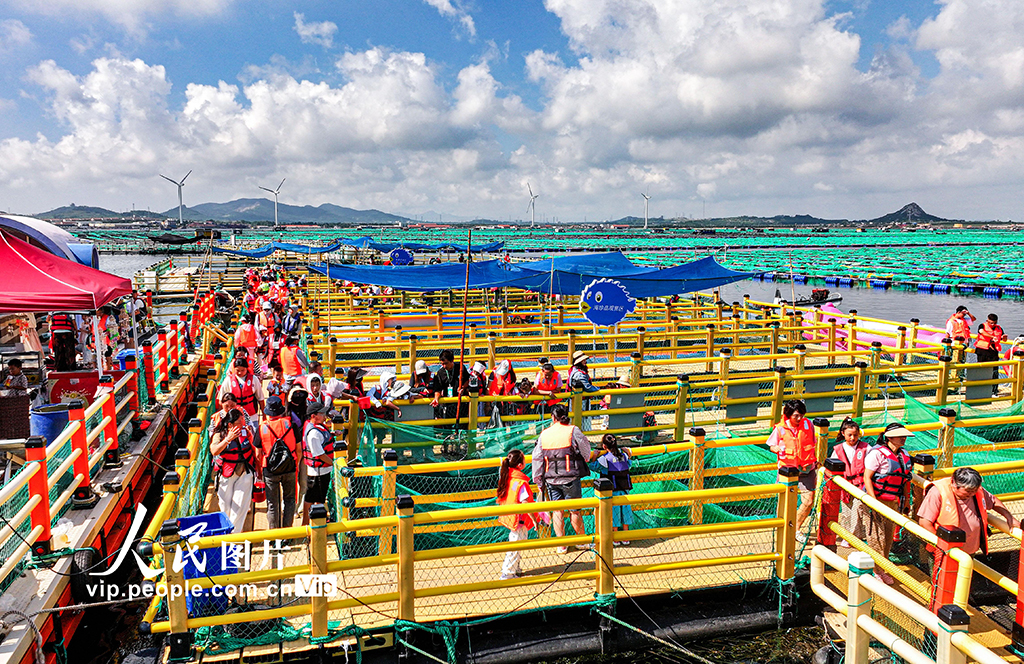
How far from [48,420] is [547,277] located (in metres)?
13.0

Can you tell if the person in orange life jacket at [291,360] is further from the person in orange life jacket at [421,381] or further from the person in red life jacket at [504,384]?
the person in red life jacket at [504,384]

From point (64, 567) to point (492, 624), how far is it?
4.33 m

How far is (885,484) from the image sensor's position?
6.88m

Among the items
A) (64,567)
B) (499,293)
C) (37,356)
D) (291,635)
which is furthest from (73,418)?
(499,293)

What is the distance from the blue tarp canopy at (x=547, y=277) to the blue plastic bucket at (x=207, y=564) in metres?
11.8

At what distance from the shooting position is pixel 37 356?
1200 cm

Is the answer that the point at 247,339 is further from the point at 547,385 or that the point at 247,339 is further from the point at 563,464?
the point at 563,464

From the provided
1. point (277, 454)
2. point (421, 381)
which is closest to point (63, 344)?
point (421, 381)

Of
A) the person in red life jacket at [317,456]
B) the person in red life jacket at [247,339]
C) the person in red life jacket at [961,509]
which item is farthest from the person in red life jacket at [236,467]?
the person in red life jacket at [247,339]

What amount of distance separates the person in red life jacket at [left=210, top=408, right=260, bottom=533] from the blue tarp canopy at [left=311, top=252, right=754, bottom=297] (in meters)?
10.1

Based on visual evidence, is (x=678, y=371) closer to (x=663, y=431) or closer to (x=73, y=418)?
(x=663, y=431)

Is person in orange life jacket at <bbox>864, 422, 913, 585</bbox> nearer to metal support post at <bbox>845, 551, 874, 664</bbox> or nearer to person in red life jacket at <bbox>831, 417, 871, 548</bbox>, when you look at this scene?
person in red life jacket at <bbox>831, 417, 871, 548</bbox>

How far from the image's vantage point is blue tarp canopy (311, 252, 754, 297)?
1834 centimetres

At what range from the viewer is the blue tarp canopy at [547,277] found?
60.2 ft
